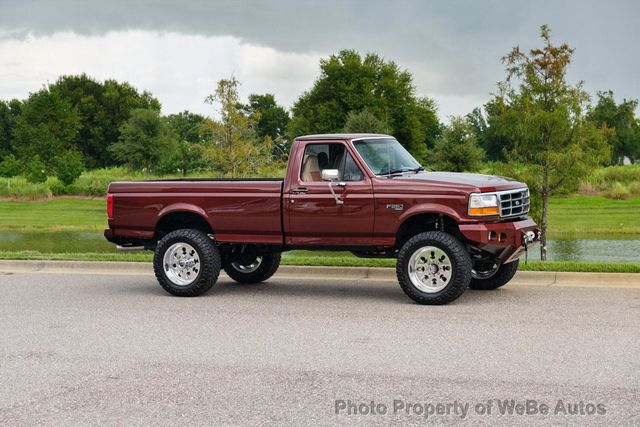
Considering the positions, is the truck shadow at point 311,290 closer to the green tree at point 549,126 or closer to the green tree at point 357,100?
the green tree at point 549,126

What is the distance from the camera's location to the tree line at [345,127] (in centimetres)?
2345

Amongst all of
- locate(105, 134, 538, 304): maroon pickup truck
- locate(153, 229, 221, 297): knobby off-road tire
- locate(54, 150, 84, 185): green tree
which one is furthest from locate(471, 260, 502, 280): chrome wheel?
locate(54, 150, 84, 185): green tree

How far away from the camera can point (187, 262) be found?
1241cm

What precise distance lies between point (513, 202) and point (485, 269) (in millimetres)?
1341

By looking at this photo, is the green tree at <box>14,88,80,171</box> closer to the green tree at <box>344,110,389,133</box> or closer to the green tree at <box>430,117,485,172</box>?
the green tree at <box>344,110,389,133</box>

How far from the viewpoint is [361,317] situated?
10391 millimetres

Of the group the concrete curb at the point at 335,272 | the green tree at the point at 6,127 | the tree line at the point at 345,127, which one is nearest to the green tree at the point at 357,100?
the tree line at the point at 345,127

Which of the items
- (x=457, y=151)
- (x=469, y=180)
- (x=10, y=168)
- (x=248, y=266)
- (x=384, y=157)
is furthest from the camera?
(x=10, y=168)

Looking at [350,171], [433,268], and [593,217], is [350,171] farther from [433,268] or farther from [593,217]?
[593,217]

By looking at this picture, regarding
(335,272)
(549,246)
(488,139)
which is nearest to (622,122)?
(488,139)

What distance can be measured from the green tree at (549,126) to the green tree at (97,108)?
70301 mm

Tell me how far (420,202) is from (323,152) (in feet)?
5.39

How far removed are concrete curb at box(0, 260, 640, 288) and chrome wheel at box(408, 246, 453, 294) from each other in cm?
240

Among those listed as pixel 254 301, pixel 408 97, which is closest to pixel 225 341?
pixel 254 301
